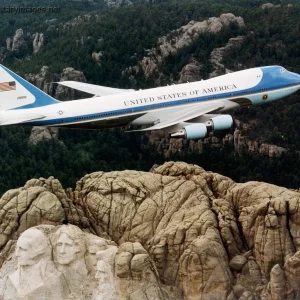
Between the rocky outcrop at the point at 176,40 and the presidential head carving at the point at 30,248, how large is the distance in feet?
215

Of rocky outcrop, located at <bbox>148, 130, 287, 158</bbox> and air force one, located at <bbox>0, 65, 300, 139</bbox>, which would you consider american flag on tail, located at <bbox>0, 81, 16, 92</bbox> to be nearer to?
air force one, located at <bbox>0, 65, 300, 139</bbox>

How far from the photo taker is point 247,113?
8744cm

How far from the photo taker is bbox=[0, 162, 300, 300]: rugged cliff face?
43062mm

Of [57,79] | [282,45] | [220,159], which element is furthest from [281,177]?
[57,79]

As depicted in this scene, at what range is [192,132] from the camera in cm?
5878

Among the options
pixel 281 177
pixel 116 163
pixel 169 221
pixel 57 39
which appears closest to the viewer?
pixel 169 221

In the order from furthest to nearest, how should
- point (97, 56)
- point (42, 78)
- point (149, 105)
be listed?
point (97, 56) → point (42, 78) → point (149, 105)

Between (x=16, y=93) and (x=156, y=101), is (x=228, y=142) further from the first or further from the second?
(x=16, y=93)

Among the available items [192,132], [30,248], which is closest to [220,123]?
[192,132]

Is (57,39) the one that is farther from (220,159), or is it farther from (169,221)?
(169,221)

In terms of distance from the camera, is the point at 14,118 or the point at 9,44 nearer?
the point at 14,118

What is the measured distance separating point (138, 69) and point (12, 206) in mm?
66748

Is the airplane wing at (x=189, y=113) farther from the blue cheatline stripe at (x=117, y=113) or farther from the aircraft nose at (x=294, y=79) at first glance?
the aircraft nose at (x=294, y=79)

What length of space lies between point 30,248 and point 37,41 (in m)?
102
